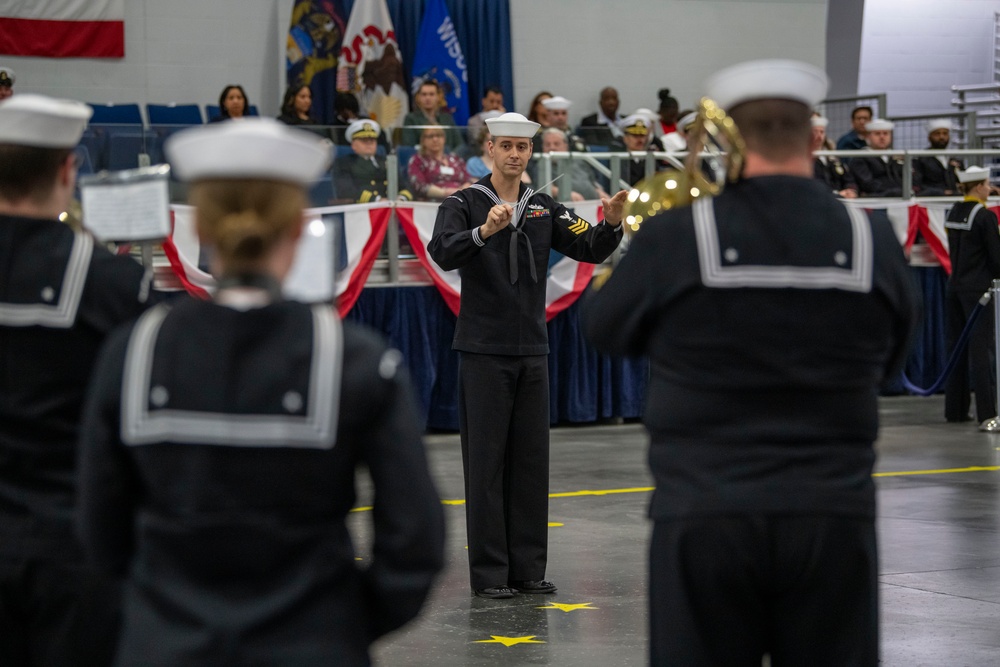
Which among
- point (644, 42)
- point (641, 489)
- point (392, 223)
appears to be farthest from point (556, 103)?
point (641, 489)

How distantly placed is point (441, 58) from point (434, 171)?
4649mm

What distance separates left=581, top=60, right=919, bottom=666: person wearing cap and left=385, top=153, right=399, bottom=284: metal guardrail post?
857 centimetres

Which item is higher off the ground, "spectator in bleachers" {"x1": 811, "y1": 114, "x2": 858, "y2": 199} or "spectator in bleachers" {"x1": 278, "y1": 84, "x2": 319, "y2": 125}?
"spectator in bleachers" {"x1": 278, "y1": 84, "x2": 319, "y2": 125}

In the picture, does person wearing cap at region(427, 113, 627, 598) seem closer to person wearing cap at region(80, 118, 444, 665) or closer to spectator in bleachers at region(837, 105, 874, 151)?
person wearing cap at region(80, 118, 444, 665)

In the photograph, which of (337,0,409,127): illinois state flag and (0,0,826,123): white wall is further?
(337,0,409,127): illinois state flag

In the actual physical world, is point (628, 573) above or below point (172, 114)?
below

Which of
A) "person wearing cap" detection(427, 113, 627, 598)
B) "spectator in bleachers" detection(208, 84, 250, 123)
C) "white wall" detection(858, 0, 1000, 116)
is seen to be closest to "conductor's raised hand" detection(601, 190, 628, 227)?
"person wearing cap" detection(427, 113, 627, 598)

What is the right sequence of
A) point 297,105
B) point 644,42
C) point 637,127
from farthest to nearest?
point 644,42, point 297,105, point 637,127

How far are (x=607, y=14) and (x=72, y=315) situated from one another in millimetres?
15140

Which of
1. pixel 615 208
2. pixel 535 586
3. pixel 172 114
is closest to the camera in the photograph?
pixel 615 208

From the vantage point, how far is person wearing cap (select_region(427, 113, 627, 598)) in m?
5.94

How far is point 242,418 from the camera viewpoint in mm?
2123

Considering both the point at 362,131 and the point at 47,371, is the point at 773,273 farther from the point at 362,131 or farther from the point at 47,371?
the point at 362,131

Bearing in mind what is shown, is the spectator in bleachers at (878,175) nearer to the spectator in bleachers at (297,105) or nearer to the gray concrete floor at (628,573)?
the gray concrete floor at (628,573)
